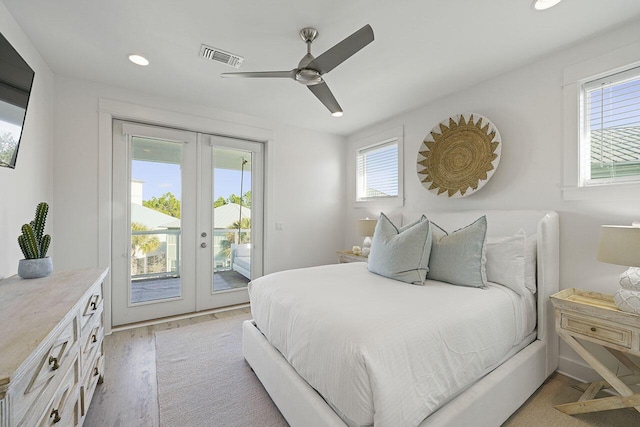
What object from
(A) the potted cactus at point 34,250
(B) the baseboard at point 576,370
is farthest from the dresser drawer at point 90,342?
(B) the baseboard at point 576,370

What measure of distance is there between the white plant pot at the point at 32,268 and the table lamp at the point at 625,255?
3.39 metres

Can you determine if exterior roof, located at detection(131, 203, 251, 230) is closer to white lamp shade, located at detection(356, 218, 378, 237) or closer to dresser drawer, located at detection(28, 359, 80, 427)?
white lamp shade, located at detection(356, 218, 378, 237)

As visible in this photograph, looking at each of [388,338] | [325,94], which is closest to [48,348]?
Result: [388,338]

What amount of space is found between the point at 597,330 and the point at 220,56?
10.9 ft

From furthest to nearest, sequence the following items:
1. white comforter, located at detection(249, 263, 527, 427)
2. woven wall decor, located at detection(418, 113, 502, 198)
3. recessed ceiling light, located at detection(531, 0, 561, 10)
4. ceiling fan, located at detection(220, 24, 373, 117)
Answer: woven wall decor, located at detection(418, 113, 502, 198), recessed ceiling light, located at detection(531, 0, 561, 10), ceiling fan, located at detection(220, 24, 373, 117), white comforter, located at detection(249, 263, 527, 427)

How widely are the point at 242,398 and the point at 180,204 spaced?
2.37m

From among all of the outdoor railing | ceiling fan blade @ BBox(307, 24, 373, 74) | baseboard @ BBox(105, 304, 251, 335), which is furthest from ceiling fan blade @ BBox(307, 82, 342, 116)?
baseboard @ BBox(105, 304, 251, 335)

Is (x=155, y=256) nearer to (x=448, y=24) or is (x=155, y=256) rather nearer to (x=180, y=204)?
(x=180, y=204)

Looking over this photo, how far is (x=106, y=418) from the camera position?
175 cm

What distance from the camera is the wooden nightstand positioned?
1.59 m

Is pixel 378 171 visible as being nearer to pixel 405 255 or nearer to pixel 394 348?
pixel 405 255

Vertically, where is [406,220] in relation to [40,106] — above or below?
below

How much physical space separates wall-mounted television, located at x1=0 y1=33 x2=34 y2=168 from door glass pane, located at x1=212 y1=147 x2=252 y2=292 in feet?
6.16

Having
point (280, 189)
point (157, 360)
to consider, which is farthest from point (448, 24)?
point (157, 360)
